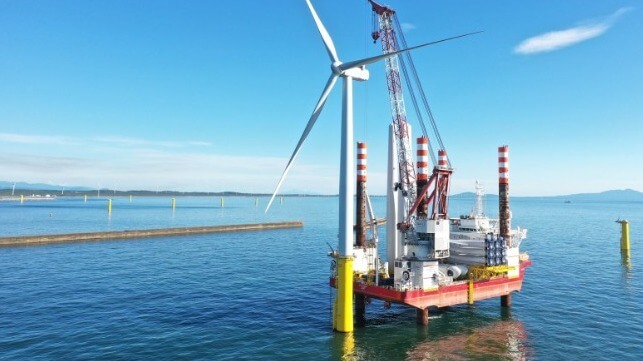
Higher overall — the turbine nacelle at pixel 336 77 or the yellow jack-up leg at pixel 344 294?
the turbine nacelle at pixel 336 77

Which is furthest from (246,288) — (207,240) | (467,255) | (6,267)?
(207,240)

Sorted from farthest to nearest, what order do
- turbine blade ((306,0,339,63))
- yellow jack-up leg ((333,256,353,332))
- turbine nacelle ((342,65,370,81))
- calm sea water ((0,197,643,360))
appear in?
turbine blade ((306,0,339,63)) → turbine nacelle ((342,65,370,81)) → yellow jack-up leg ((333,256,353,332)) → calm sea water ((0,197,643,360))

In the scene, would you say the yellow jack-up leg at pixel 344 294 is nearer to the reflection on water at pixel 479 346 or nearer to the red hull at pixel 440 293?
the red hull at pixel 440 293

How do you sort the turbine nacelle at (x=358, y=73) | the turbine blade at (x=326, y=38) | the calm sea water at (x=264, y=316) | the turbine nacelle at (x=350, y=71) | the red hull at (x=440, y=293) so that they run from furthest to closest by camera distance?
the turbine blade at (x=326, y=38) → the red hull at (x=440, y=293) → the turbine nacelle at (x=358, y=73) → the turbine nacelle at (x=350, y=71) → the calm sea water at (x=264, y=316)

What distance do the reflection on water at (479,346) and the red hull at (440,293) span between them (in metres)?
3.62

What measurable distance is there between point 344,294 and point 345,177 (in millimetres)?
11617

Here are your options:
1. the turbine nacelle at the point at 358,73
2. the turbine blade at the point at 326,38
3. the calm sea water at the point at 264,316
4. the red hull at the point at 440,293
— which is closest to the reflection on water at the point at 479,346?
the calm sea water at the point at 264,316

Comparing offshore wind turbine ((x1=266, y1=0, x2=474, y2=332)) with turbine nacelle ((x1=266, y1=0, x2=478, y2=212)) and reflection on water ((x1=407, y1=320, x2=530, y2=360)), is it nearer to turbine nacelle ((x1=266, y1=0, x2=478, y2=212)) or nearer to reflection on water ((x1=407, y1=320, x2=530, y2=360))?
turbine nacelle ((x1=266, y1=0, x2=478, y2=212))

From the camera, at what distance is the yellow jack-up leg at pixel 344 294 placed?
38.6 metres

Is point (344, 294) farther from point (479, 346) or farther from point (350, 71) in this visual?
point (350, 71)

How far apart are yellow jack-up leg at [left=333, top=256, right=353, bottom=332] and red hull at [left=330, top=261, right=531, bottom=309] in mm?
4825

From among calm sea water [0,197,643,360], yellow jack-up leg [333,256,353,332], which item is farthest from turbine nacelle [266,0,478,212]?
calm sea water [0,197,643,360]

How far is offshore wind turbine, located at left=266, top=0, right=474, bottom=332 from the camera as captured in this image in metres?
38.8

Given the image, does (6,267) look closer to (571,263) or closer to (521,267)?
(521,267)
